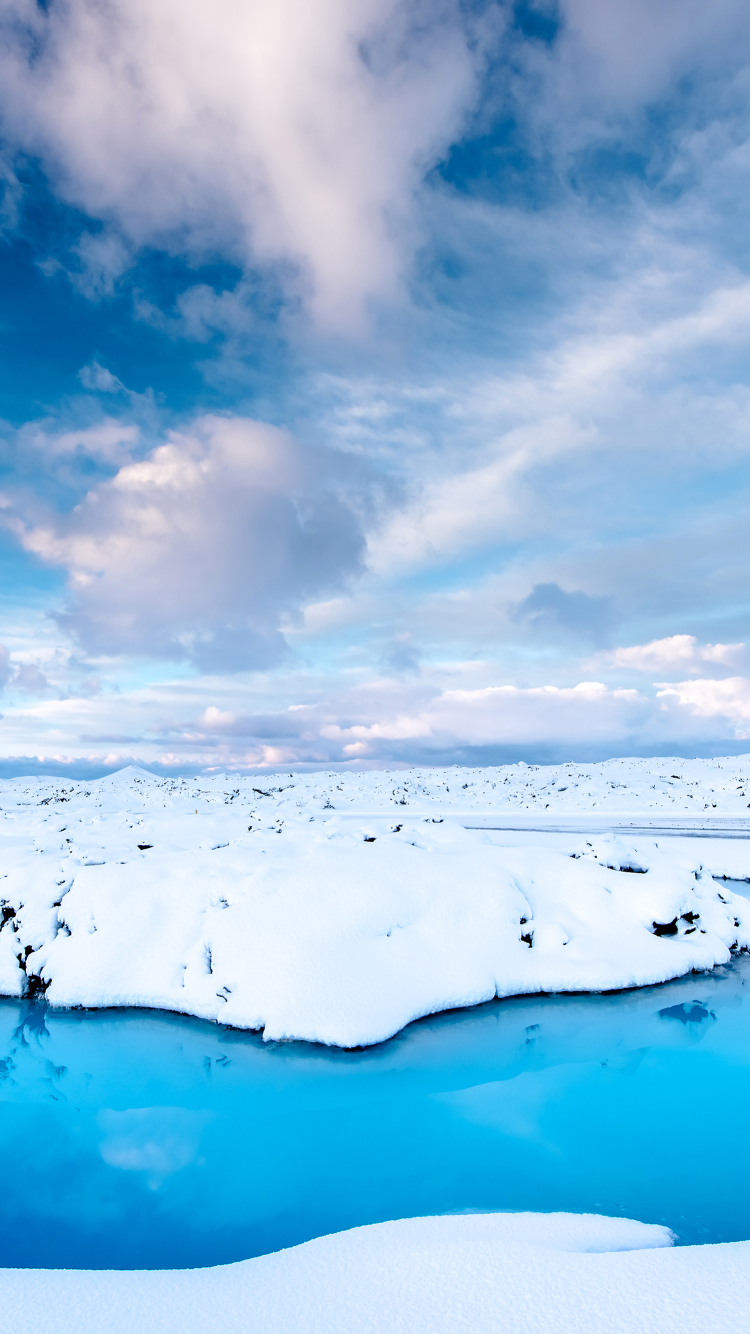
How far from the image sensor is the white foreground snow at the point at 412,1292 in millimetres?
3186

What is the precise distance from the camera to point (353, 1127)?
268 inches

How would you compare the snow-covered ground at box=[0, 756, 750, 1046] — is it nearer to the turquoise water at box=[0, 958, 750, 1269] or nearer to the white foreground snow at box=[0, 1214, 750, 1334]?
the turquoise water at box=[0, 958, 750, 1269]

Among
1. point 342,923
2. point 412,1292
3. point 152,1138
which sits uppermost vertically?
point 342,923

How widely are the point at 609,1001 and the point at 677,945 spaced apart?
2.45m

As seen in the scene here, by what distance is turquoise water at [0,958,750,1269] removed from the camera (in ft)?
17.6

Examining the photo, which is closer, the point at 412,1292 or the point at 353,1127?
the point at 412,1292

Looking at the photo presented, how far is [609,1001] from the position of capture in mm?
10508

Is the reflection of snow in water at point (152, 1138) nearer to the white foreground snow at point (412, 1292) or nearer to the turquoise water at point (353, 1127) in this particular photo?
the turquoise water at point (353, 1127)

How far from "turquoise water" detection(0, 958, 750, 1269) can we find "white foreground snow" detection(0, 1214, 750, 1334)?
1033mm

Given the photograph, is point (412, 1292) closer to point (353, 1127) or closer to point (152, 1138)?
point (353, 1127)

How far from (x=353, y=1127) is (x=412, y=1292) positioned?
3519 mm

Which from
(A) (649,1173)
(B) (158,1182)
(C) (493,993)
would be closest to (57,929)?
(B) (158,1182)

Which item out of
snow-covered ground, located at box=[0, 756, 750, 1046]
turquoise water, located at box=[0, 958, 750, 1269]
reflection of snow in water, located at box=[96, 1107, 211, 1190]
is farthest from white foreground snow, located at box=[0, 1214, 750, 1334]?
snow-covered ground, located at box=[0, 756, 750, 1046]

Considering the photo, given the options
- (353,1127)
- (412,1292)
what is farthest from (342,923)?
(412,1292)
